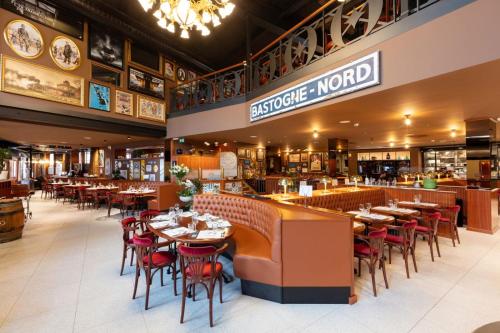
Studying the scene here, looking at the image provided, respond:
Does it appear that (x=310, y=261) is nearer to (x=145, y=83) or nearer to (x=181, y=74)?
(x=145, y=83)

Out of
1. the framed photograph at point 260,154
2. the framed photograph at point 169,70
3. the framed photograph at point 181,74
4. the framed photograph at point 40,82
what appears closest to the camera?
the framed photograph at point 40,82

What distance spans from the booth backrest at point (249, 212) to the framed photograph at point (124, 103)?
592 cm

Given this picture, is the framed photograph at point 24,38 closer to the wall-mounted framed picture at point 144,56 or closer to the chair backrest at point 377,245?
the wall-mounted framed picture at point 144,56

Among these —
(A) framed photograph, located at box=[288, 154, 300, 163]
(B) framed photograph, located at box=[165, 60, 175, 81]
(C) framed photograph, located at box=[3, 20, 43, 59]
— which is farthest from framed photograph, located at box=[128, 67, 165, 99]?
(A) framed photograph, located at box=[288, 154, 300, 163]

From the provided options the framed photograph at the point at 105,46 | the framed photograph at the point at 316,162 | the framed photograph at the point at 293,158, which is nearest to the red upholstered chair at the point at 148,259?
the framed photograph at the point at 105,46

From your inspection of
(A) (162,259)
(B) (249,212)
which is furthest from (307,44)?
(A) (162,259)

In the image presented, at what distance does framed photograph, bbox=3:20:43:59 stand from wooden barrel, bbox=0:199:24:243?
4.43 meters

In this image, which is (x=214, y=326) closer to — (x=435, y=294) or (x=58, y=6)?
(x=435, y=294)

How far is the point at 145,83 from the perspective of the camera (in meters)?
→ 9.55

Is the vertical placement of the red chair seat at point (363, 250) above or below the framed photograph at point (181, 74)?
below

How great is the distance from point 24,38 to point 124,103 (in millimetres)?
3059

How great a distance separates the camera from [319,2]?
7.44 metres

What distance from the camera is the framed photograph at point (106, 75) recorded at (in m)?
8.17

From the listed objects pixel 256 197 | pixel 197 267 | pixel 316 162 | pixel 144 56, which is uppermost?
pixel 144 56
